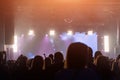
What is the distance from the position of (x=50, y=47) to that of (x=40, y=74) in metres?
19.6

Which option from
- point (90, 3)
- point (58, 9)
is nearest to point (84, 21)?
point (58, 9)

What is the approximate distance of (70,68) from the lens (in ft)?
12.7

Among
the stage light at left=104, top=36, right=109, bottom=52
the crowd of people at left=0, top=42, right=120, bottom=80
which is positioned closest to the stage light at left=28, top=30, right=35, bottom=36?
the stage light at left=104, top=36, right=109, bottom=52

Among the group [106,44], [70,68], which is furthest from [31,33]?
[70,68]

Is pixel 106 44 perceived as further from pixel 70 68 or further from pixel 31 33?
pixel 70 68

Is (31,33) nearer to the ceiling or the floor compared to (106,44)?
nearer to the ceiling

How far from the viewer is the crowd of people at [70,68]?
3.86 metres

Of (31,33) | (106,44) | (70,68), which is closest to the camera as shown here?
(70,68)

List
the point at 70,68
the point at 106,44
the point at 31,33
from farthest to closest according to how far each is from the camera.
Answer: the point at 31,33
the point at 106,44
the point at 70,68

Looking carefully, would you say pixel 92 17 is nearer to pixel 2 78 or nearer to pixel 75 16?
pixel 75 16

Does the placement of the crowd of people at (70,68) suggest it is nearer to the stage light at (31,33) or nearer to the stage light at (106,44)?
the stage light at (106,44)

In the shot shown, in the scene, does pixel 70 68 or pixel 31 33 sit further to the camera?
pixel 31 33

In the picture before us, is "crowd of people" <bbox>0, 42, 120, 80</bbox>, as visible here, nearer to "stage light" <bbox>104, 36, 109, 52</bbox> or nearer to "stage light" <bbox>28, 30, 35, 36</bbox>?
"stage light" <bbox>104, 36, 109, 52</bbox>

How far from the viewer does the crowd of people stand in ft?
12.7
